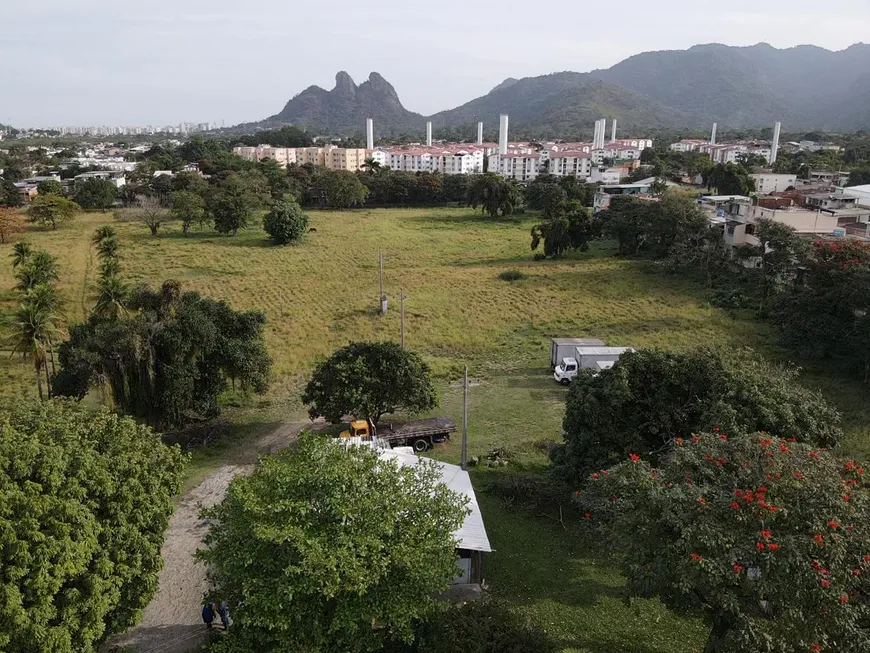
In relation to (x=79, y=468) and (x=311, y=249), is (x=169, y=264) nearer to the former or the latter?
(x=311, y=249)

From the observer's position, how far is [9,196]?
66.8 meters

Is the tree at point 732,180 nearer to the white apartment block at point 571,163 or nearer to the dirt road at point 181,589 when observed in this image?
the white apartment block at point 571,163

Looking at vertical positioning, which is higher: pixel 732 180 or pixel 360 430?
pixel 732 180

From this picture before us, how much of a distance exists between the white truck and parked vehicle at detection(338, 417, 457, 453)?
657 cm

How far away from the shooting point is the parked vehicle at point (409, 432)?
18297mm

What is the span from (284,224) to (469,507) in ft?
144

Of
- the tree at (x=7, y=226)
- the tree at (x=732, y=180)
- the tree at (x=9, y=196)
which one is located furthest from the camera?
the tree at (x=732, y=180)

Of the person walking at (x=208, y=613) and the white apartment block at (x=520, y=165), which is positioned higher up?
the white apartment block at (x=520, y=165)

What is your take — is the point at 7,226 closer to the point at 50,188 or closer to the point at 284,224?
the point at 50,188

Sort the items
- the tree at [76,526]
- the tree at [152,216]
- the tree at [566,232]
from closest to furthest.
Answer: the tree at [76,526] → the tree at [566,232] → the tree at [152,216]

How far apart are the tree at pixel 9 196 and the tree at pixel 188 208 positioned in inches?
852

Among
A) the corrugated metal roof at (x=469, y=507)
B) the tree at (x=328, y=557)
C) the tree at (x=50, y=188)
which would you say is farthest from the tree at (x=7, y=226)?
the tree at (x=328, y=557)

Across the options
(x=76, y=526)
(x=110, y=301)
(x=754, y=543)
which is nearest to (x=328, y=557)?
(x=76, y=526)

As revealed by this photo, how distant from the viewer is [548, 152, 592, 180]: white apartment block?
10762 centimetres
